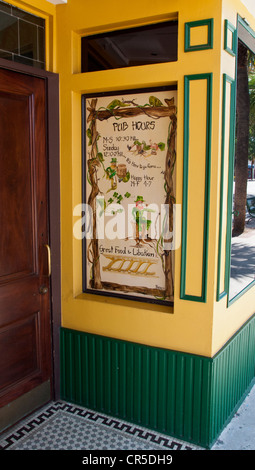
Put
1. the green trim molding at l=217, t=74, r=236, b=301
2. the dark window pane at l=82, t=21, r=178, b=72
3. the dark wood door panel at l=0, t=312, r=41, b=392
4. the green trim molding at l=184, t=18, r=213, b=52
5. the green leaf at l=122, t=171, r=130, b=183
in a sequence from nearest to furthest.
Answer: the green trim molding at l=184, t=18, r=213, b=52, the green trim molding at l=217, t=74, r=236, b=301, the dark window pane at l=82, t=21, r=178, b=72, the dark wood door panel at l=0, t=312, r=41, b=392, the green leaf at l=122, t=171, r=130, b=183

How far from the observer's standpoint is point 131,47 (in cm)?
270

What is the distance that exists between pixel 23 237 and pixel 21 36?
1295mm

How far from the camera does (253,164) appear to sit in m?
3.47

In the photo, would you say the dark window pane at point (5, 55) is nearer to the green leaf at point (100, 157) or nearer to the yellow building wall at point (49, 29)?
the yellow building wall at point (49, 29)

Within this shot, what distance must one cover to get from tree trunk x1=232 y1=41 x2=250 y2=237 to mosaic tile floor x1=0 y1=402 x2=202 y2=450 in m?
1.47

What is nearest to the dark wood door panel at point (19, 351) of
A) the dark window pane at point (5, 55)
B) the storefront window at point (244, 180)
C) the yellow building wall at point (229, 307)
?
the yellow building wall at point (229, 307)

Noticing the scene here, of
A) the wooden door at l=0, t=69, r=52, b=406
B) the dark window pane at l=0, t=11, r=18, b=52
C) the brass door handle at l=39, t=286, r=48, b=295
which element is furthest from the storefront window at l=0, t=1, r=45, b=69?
the brass door handle at l=39, t=286, r=48, b=295

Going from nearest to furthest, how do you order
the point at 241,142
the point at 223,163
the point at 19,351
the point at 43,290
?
the point at 223,163, the point at 19,351, the point at 43,290, the point at 241,142

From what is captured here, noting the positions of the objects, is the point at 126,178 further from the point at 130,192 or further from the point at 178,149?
the point at 178,149

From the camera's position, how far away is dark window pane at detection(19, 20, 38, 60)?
2691mm

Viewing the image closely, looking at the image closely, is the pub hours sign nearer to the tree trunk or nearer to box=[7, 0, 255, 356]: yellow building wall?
box=[7, 0, 255, 356]: yellow building wall

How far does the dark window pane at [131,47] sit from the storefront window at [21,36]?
30 cm

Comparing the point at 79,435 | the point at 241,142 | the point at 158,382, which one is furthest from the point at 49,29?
the point at 79,435
